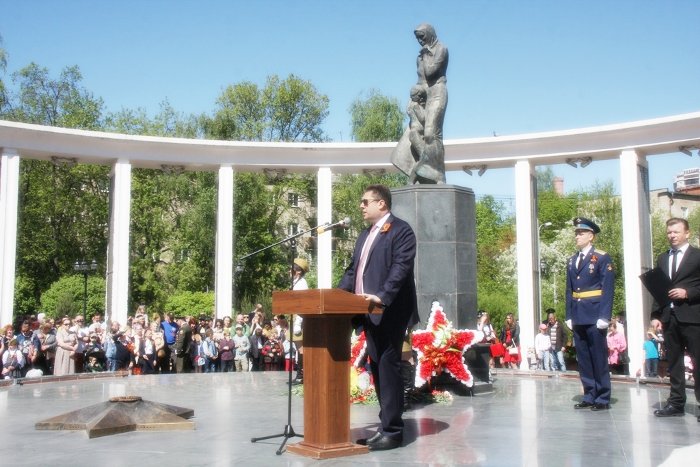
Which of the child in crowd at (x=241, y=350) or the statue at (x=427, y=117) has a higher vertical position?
the statue at (x=427, y=117)

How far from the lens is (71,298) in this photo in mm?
30469

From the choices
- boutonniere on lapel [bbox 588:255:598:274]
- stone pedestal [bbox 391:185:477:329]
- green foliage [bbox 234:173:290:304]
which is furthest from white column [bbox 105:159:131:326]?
green foliage [bbox 234:173:290:304]

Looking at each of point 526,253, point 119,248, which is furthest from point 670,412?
point 119,248

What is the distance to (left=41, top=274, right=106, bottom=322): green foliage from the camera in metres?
30.0

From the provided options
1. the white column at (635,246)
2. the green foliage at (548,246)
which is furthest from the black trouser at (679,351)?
the green foliage at (548,246)

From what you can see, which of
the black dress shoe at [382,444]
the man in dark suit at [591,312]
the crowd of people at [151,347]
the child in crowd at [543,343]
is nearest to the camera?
the black dress shoe at [382,444]

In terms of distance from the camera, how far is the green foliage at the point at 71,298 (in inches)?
1182

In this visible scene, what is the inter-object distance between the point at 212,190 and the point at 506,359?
2626 cm

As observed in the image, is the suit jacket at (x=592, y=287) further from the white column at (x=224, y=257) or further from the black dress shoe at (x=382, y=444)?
the white column at (x=224, y=257)

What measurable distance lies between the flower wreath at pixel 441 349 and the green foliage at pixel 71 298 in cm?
2352

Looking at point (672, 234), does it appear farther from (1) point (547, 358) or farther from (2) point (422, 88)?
(1) point (547, 358)

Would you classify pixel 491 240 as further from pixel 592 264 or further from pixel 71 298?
pixel 592 264

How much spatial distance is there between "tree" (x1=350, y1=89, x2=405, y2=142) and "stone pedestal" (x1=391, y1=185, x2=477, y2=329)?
3369cm

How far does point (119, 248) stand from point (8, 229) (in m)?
3.00
